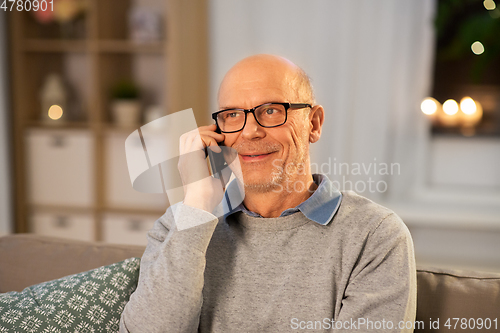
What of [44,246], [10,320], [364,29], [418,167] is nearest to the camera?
[10,320]

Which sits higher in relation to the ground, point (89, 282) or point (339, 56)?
point (339, 56)

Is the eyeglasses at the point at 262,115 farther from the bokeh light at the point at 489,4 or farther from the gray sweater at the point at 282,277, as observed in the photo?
the bokeh light at the point at 489,4

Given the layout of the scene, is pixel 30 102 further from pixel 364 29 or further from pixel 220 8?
pixel 364 29

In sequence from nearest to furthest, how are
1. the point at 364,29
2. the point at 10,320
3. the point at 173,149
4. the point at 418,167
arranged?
the point at 10,320 → the point at 173,149 → the point at 364,29 → the point at 418,167

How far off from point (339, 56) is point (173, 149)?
1109 millimetres

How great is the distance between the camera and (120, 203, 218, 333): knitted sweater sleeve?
3.10 feet

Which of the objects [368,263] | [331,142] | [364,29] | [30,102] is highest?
[364,29]

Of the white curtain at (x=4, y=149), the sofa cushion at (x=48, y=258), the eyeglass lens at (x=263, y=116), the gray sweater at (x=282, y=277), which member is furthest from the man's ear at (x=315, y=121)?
the white curtain at (x=4, y=149)

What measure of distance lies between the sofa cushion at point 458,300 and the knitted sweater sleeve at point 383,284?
0.13 metres

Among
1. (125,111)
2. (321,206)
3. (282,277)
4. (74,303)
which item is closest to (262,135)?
(321,206)

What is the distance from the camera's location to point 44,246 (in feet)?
4.15

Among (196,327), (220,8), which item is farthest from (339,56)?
(196,327)

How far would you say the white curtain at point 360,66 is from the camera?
8.14 ft

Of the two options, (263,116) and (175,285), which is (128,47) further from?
(175,285)
